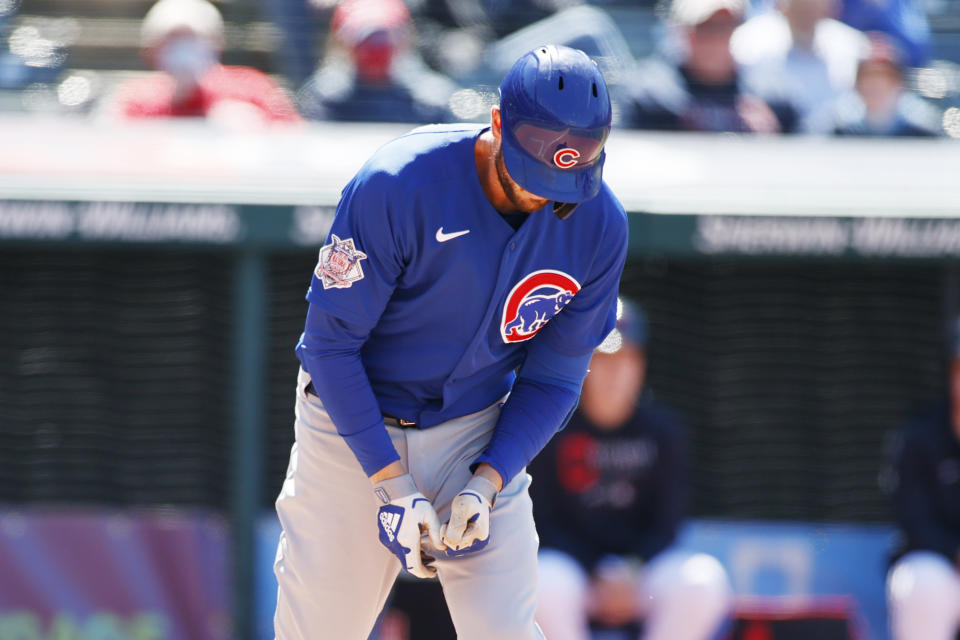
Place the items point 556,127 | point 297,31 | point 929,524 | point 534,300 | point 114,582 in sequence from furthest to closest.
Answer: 1. point 297,31
2. point 114,582
3. point 929,524
4. point 534,300
5. point 556,127

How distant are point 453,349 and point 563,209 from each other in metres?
0.33

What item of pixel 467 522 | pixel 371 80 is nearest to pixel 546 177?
pixel 467 522

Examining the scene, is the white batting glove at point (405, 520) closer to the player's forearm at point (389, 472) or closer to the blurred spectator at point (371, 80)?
the player's forearm at point (389, 472)

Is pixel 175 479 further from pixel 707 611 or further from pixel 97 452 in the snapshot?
pixel 707 611

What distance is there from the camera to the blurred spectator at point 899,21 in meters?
5.55

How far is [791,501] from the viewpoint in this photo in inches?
187

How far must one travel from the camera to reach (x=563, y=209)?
2264 millimetres

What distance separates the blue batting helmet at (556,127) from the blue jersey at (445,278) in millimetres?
144

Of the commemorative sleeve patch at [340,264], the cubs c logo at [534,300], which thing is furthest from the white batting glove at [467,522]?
the commemorative sleeve patch at [340,264]

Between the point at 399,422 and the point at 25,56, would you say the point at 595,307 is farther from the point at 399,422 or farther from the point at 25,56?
the point at 25,56

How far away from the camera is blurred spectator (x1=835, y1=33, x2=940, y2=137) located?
5.00m

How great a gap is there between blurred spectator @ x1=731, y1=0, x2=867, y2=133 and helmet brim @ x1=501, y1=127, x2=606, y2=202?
3.22m

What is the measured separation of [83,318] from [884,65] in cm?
329

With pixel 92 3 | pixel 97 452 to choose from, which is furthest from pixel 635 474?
pixel 92 3
